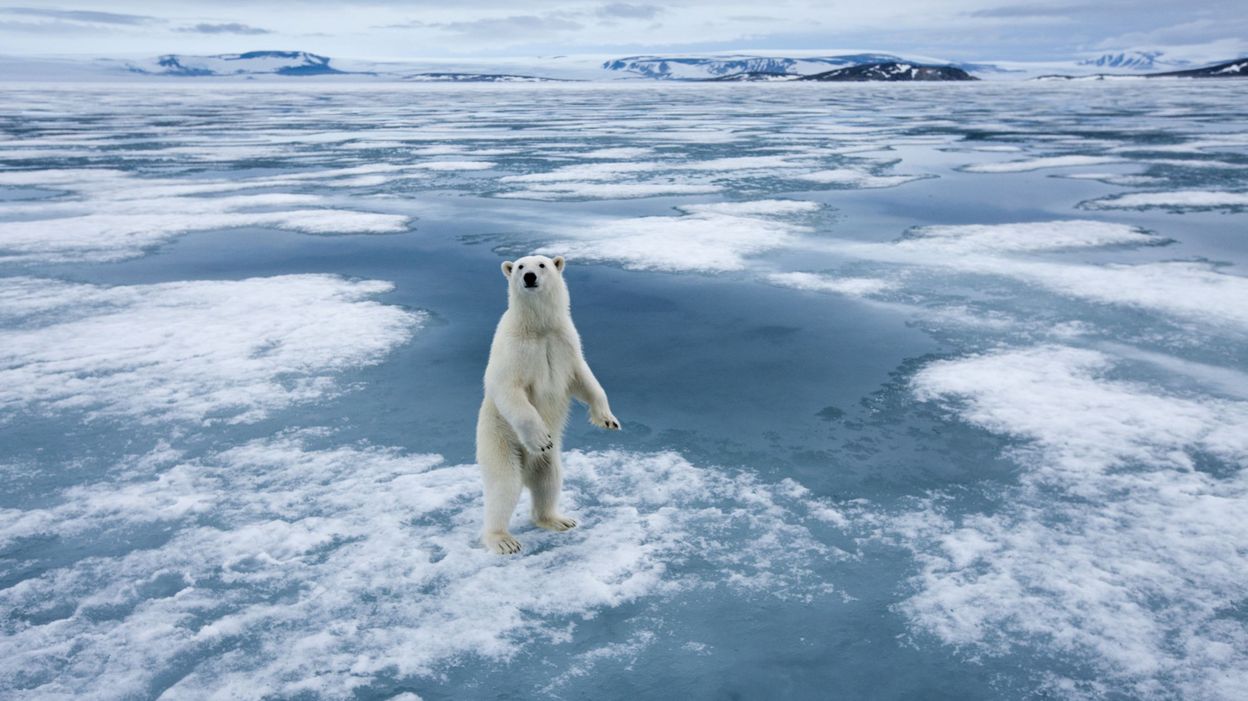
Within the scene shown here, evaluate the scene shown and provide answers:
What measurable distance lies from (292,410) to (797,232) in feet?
21.1

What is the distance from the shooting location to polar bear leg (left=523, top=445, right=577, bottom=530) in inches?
132

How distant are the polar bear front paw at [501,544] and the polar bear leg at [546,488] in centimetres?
21

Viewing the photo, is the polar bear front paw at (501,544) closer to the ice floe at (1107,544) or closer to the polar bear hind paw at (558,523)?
the polar bear hind paw at (558,523)

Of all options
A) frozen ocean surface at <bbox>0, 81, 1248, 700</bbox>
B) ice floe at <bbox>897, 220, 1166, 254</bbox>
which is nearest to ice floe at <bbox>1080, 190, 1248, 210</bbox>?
frozen ocean surface at <bbox>0, 81, 1248, 700</bbox>

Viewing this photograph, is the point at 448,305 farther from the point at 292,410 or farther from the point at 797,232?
the point at 797,232

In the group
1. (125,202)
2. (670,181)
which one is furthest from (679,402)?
(125,202)

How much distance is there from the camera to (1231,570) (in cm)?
→ 304

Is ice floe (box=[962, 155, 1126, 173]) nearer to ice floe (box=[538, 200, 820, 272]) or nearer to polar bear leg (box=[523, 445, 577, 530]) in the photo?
ice floe (box=[538, 200, 820, 272])

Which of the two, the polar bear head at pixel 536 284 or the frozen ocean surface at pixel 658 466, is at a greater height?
the polar bear head at pixel 536 284

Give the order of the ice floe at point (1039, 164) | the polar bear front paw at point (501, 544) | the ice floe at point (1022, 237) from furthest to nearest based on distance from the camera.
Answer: the ice floe at point (1039, 164), the ice floe at point (1022, 237), the polar bear front paw at point (501, 544)

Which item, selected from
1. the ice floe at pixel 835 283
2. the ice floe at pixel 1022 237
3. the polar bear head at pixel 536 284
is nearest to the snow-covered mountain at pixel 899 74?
the ice floe at pixel 1022 237

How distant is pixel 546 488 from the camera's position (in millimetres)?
3387

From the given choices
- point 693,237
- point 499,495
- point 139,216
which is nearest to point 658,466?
point 499,495

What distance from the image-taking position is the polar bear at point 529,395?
3.07 m
